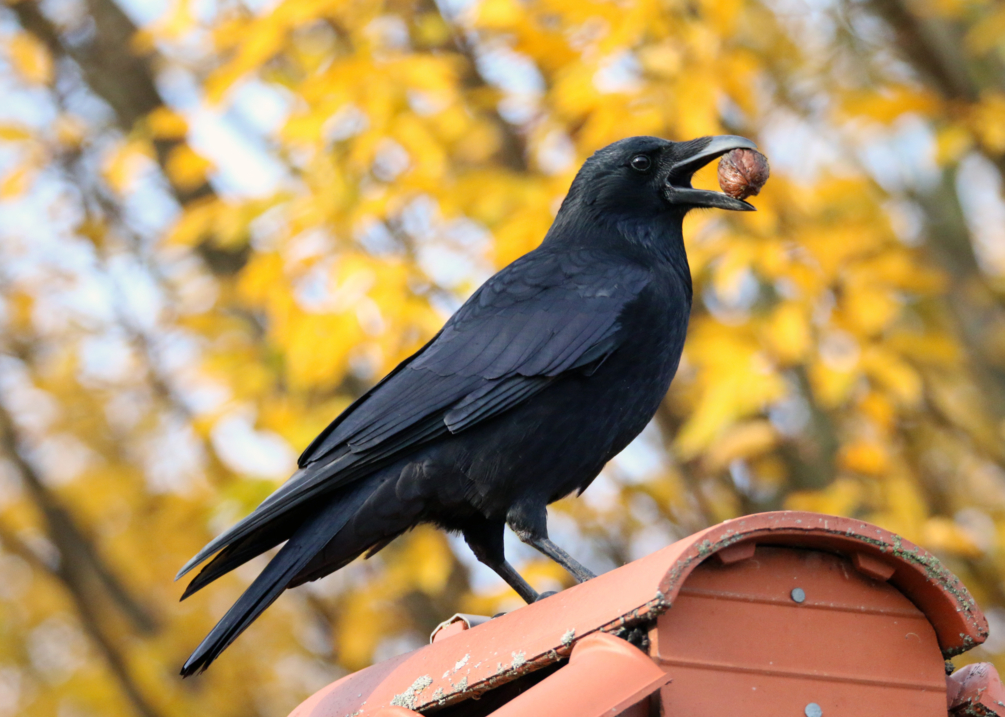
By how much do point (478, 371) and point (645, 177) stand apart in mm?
913

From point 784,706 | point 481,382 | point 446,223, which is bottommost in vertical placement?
point 784,706

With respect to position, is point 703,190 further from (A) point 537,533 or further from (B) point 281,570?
(B) point 281,570

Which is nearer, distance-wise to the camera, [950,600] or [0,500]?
[950,600]

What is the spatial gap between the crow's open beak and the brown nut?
22 mm

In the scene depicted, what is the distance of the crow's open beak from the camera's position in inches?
119

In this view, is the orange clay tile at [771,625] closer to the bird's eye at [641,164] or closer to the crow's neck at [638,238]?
the crow's neck at [638,238]

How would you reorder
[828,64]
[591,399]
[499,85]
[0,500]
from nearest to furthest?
[591,399], [499,85], [828,64], [0,500]

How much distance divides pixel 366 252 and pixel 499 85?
41.7 inches

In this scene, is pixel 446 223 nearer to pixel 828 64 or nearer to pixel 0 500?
pixel 828 64

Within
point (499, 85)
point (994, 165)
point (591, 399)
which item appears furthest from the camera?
point (499, 85)

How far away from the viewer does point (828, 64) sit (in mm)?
5715

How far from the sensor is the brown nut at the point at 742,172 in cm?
297

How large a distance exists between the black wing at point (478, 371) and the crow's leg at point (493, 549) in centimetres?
42

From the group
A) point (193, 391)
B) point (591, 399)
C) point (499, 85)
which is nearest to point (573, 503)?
point (499, 85)
